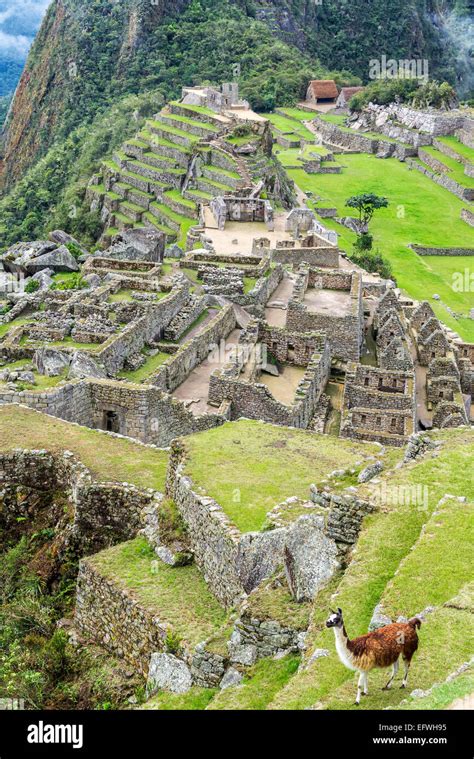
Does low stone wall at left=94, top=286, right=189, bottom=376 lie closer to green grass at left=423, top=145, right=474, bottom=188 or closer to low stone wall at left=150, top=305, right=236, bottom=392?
low stone wall at left=150, top=305, right=236, bottom=392

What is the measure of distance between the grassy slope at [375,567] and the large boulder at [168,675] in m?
1.91

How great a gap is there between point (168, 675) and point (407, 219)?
71.1m

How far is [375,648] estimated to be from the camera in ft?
26.0

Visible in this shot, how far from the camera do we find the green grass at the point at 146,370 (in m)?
22.0

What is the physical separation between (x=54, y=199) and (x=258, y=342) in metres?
67.6

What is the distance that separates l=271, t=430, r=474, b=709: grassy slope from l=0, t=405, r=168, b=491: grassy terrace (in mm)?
4508

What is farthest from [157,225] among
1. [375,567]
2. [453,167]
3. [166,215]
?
[375,567]

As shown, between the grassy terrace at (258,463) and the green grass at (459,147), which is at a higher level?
the green grass at (459,147)

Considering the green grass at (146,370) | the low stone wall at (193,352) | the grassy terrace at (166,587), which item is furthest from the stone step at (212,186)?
the grassy terrace at (166,587)

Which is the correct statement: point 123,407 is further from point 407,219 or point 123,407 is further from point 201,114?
point 201,114

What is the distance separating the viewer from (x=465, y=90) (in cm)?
15312

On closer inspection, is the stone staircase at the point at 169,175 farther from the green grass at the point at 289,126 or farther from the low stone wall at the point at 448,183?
the green grass at the point at 289,126

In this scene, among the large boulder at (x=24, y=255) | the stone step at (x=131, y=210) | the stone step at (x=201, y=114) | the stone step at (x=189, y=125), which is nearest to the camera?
the large boulder at (x=24, y=255)
